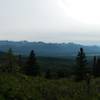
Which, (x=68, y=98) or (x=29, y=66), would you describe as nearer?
(x=68, y=98)

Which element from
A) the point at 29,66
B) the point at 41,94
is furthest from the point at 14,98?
the point at 29,66

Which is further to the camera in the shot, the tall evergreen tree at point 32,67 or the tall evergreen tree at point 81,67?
the tall evergreen tree at point 32,67

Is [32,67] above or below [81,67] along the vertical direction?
below

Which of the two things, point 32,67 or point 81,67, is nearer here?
point 81,67

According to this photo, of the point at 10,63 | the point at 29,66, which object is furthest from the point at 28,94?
the point at 29,66

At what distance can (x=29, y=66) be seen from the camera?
64188 mm

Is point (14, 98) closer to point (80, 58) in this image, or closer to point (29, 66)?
point (80, 58)

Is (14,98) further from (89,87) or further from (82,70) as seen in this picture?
(82,70)

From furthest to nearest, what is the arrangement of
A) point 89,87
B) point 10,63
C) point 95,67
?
point 95,67 → point 10,63 → point 89,87

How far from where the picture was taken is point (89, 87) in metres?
14.7

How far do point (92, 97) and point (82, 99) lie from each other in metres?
0.79

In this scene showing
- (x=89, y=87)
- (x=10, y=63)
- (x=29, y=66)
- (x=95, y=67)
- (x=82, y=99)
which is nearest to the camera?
(x=82, y=99)

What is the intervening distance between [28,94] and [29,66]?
168 feet

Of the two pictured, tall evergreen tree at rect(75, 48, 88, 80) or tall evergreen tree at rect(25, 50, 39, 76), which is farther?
tall evergreen tree at rect(25, 50, 39, 76)
